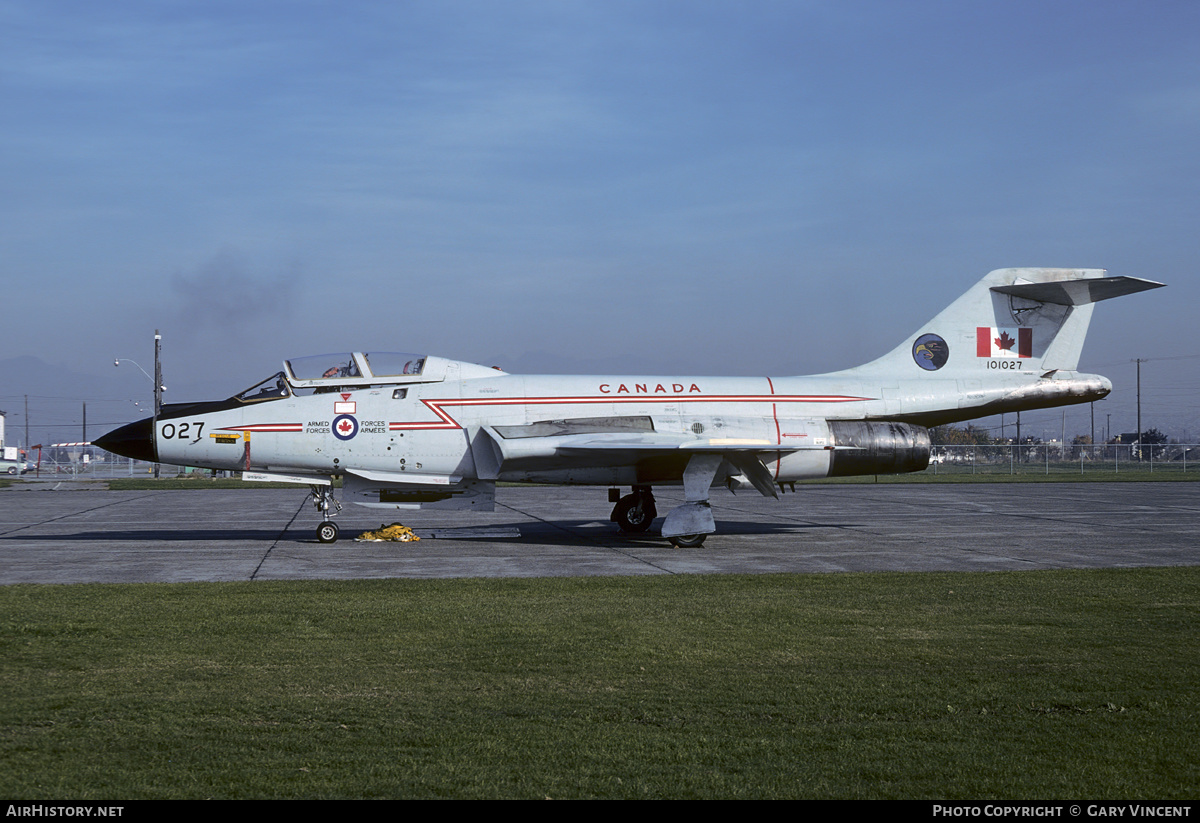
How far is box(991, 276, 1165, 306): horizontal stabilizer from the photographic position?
749 inches

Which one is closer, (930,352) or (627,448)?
(627,448)

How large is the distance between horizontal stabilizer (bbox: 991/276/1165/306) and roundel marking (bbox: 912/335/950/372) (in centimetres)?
Answer: 152

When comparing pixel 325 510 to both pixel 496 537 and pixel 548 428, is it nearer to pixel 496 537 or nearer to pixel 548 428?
pixel 496 537

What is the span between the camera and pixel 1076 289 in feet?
64.0

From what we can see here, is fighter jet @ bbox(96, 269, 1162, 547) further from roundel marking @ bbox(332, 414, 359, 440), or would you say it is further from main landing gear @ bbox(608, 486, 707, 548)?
main landing gear @ bbox(608, 486, 707, 548)

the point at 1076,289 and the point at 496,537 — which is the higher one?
the point at 1076,289

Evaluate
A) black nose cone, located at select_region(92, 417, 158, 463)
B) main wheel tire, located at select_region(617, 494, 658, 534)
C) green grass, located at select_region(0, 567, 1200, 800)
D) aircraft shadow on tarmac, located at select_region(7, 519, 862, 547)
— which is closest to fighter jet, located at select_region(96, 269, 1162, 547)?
black nose cone, located at select_region(92, 417, 158, 463)

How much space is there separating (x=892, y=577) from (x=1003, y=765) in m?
7.82

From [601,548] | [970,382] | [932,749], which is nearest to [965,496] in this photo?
[970,382]

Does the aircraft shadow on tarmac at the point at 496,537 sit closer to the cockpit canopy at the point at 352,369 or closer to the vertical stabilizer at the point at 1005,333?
the cockpit canopy at the point at 352,369

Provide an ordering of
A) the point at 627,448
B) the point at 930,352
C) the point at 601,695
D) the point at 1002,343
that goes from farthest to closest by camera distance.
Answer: the point at 930,352, the point at 1002,343, the point at 627,448, the point at 601,695

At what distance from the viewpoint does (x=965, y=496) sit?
31.8 meters

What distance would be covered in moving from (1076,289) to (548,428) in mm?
10479

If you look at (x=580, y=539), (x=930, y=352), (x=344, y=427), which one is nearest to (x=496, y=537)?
(x=580, y=539)
